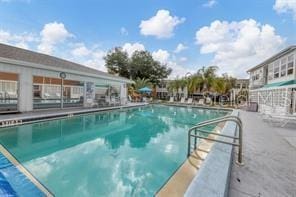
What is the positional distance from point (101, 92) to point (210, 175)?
21308 millimetres

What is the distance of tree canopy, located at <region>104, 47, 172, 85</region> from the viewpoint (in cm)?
4041

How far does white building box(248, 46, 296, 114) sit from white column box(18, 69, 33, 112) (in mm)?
15393

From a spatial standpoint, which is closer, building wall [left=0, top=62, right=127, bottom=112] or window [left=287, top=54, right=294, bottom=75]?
building wall [left=0, top=62, right=127, bottom=112]

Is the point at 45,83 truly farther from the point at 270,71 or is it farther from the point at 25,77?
the point at 270,71

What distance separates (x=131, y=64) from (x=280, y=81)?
2833 centimetres

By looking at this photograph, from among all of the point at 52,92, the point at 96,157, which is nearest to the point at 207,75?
the point at 52,92

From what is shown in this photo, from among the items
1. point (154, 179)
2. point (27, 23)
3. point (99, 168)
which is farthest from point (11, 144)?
point (27, 23)

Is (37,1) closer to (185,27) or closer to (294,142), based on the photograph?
(185,27)

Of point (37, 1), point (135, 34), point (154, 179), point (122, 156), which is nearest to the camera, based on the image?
point (154, 179)

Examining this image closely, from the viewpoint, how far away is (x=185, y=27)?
74.9 feet

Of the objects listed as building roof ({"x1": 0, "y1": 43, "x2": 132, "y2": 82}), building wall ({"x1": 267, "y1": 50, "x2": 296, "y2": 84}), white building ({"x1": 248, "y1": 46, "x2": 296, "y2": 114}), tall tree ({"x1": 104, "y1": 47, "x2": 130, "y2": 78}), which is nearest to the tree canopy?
tall tree ({"x1": 104, "y1": 47, "x2": 130, "y2": 78})

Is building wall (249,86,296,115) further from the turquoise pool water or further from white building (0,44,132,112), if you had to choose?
white building (0,44,132,112)

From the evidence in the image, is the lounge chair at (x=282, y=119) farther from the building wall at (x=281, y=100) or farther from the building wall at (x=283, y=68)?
the building wall at (x=283, y=68)

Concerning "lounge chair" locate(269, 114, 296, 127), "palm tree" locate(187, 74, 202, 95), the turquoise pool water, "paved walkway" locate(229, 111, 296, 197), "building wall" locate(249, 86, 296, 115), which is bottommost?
the turquoise pool water
